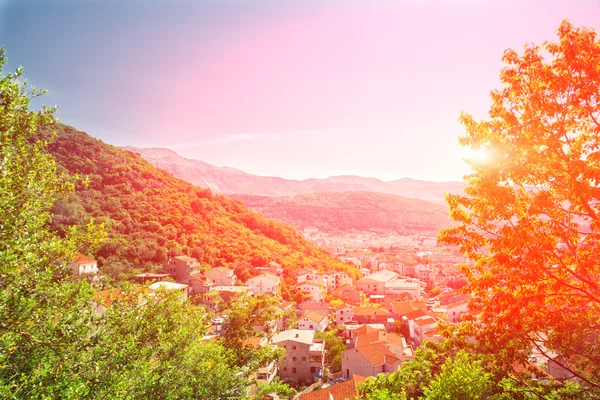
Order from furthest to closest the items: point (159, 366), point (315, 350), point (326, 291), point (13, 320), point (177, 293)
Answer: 1. point (326, 291)
2. point (315, 350)
3. point (177, 293)
4. point (159, 366)
5. point (13, 320)

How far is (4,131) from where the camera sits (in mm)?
5238

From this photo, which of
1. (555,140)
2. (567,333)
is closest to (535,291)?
(567,333)

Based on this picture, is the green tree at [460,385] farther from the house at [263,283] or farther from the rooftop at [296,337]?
the house at [263,283]

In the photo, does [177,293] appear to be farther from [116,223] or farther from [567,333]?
[116,223]

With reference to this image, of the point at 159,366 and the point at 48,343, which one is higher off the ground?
the point at 48,343

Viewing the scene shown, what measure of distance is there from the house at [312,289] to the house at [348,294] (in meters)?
4.42

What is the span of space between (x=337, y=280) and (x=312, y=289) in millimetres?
11578

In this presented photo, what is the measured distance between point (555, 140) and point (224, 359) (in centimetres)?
869

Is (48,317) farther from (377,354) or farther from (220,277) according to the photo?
(220,277)

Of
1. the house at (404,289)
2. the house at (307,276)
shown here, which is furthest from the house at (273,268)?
the house at (404,289)

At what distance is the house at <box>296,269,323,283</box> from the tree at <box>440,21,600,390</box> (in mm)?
46121

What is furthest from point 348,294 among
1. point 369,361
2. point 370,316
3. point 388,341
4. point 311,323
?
point 369,361

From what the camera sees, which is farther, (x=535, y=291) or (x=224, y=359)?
(x=224, y=359)

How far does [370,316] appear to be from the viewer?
39500 millimetres
